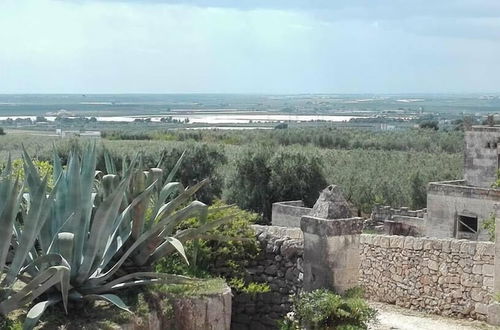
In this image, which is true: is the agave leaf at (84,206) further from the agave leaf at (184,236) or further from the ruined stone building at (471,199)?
the ruined stone building at (471,199)

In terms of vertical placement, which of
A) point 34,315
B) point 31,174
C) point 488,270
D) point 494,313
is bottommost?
point 494,313

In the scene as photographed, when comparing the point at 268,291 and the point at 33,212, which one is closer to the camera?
the point at 33,212

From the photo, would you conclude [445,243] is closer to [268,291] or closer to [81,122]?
[268,291]

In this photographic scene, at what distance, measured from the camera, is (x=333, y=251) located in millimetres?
9391

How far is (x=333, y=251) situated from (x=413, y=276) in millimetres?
2464

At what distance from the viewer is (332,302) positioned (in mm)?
8836

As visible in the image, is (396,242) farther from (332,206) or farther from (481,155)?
(481,155)

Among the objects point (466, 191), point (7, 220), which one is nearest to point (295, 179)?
point (466, 191)

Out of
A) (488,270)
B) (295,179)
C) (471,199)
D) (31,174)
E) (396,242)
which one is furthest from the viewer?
(295,179)

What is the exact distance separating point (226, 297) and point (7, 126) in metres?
103

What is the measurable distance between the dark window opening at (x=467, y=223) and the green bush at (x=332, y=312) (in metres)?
11.2

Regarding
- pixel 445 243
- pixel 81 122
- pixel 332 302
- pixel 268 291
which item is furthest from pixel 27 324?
pixel 81 122

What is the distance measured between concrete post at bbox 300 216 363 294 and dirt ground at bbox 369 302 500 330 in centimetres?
71

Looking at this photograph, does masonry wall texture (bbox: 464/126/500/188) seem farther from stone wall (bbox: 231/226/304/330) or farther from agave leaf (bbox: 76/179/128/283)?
agave leaf (bbox: 76/179/128/283)
